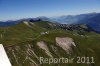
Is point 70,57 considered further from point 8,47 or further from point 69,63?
point 8,47

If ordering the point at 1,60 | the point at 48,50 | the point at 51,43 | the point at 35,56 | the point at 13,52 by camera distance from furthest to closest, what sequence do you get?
the point at 51,43, the point at 48,50, the point at 35,56, the point at 13,52, the point at 1,60

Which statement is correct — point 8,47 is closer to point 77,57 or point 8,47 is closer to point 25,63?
point 25,63

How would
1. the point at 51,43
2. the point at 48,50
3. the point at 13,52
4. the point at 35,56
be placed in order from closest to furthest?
1. the point at 13,52
2. the point at 35,56
3. the point at 48,50
4. the point at 51,43

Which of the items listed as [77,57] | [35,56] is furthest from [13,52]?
[77,57]

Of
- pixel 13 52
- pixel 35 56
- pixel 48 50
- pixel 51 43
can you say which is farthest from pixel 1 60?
pixel 51 43

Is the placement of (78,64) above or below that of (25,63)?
below

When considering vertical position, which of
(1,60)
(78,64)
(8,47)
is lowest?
(78,64)

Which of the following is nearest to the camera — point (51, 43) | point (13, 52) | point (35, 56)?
point (13, 52)

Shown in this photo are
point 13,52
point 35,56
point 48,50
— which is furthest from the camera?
point 48,50

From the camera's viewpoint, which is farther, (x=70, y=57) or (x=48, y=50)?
(x=70, y=57)
